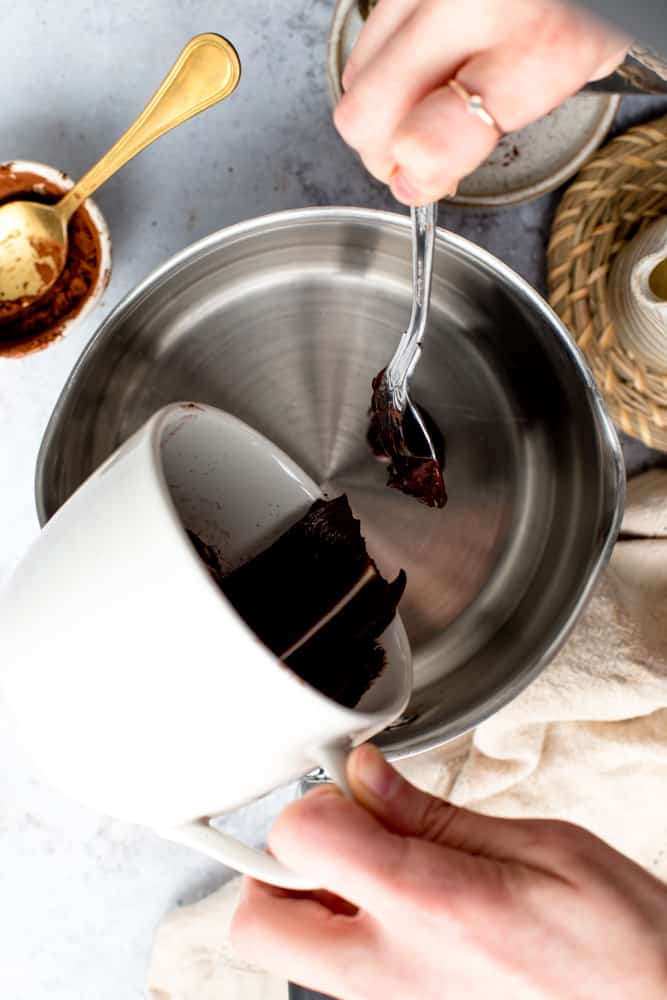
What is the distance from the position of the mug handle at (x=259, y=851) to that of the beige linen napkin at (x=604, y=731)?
0.26 m

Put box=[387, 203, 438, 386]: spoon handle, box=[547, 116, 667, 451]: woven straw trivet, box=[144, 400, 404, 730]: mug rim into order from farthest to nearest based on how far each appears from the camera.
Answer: box=[547, 116, 667, 451]: woven straw trivet
box=[387, 203, 438, 386]: spoon handle
box=[144, 400, 404, 730]: mug rim

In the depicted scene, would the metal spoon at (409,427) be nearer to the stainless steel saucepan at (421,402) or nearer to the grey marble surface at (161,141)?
the stainless steel saucepan at (421,402)

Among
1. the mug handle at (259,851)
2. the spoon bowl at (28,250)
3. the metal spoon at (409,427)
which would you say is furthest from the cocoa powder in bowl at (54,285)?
the mug handle at (259,851)

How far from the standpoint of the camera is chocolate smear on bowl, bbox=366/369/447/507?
0.54 meters

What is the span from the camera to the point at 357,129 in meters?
0.37

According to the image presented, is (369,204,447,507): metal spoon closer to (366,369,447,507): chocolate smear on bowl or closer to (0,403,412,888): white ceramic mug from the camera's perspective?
(366,369,447,507): chocolate smear on bowl

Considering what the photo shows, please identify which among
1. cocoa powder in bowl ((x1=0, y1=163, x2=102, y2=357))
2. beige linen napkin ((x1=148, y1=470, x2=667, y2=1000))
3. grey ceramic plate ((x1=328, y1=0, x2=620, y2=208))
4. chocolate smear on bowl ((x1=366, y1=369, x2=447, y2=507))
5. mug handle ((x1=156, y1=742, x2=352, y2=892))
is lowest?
beige linen napkin ((x1=148, y1=470, x2=667, y2=1000))

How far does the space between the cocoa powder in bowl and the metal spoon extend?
0.17m

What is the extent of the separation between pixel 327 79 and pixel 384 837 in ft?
1.49

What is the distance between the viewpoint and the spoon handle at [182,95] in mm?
517

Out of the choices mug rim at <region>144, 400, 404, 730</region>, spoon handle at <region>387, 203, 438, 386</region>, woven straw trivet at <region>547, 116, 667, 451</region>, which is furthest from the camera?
woven straw trivet at <region>547, 116, 667, 451</region>

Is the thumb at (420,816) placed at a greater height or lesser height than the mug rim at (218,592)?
lesser

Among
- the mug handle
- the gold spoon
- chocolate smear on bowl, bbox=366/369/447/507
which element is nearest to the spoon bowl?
the gold spoon

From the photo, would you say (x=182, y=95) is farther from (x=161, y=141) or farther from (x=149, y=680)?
(x=149, y=680)
